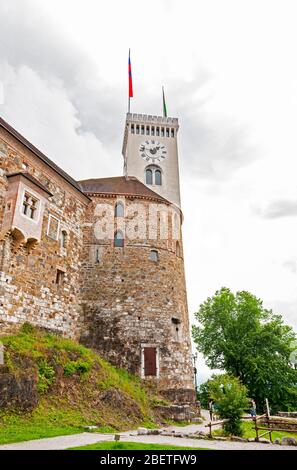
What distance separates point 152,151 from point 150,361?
21505 millimetres

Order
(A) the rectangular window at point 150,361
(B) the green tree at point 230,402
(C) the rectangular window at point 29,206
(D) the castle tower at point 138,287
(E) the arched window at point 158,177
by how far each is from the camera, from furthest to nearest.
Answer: (E) the arched window at point 158,177
(D) the castle tower at point 138,287
(A) the rectangular window at point 150,361
(C) the rectangular window at point 29,206
(B) the green tree at point 230,402

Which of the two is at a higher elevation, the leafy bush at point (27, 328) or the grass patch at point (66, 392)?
the leafy bush at point (27, 328)

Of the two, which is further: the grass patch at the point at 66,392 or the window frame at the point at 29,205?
the window frame at the point at 29,205

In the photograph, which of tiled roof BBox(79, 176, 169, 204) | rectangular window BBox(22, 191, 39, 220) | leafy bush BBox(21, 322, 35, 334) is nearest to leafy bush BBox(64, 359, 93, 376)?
leafy bush BBox(21, 322, 35, 334)

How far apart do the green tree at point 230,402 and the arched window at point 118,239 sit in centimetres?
1361

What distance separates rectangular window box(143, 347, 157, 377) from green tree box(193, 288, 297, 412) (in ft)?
34.3

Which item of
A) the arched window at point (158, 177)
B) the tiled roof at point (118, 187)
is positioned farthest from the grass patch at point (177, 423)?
the arched window at point (158, 177)

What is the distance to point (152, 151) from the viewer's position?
35906 mm

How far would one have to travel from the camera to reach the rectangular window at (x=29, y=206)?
1947 cm

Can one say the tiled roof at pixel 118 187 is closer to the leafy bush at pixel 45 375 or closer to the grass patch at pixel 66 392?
the grass patch at pixel 66 392

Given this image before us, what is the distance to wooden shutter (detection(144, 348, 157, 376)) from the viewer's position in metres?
22.6

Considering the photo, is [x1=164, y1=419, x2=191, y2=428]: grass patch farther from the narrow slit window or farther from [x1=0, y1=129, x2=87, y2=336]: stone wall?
the narrow slit window
